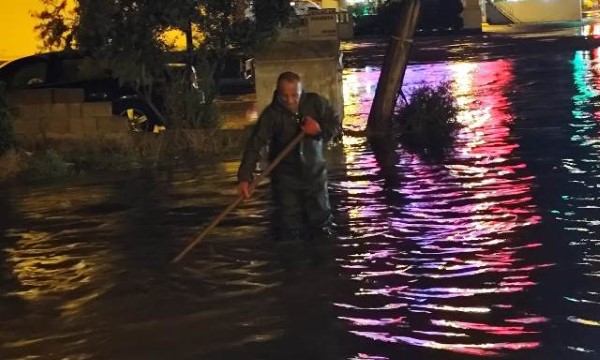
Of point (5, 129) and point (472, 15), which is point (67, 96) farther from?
point (472, 15)

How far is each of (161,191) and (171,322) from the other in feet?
14.2

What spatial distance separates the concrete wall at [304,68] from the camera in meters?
13.0

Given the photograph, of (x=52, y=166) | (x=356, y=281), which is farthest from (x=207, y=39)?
(x=356, y=281)

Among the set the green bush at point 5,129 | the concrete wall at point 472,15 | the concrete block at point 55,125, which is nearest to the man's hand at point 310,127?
the green bush at point 5,129

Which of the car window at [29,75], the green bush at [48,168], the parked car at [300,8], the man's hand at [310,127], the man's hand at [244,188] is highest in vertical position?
the parked car at [300,8]

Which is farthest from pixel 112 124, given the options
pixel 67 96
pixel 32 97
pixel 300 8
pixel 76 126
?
pixel 300 8

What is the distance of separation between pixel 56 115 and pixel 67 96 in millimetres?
311

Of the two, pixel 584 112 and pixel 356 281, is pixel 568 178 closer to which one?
pixel 356 281

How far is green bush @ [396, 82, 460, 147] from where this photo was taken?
12930mm

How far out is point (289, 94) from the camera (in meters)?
7.08

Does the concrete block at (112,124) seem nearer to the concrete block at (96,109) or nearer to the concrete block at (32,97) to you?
the concrete block at (96,109)

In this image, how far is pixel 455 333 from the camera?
17.4 feet

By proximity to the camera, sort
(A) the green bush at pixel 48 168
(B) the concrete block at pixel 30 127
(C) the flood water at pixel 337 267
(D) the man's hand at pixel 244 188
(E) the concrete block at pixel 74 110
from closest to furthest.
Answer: (C) the flood water at pixel 337 267 < (D) the man's hand at pixel 244 188 < (A) the green bush at pixel 48 168 < (E) the concrete block at pixel 74 110 < (B) the concrete block at pixel 30 127

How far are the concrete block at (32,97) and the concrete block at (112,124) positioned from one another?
2.82 feet
